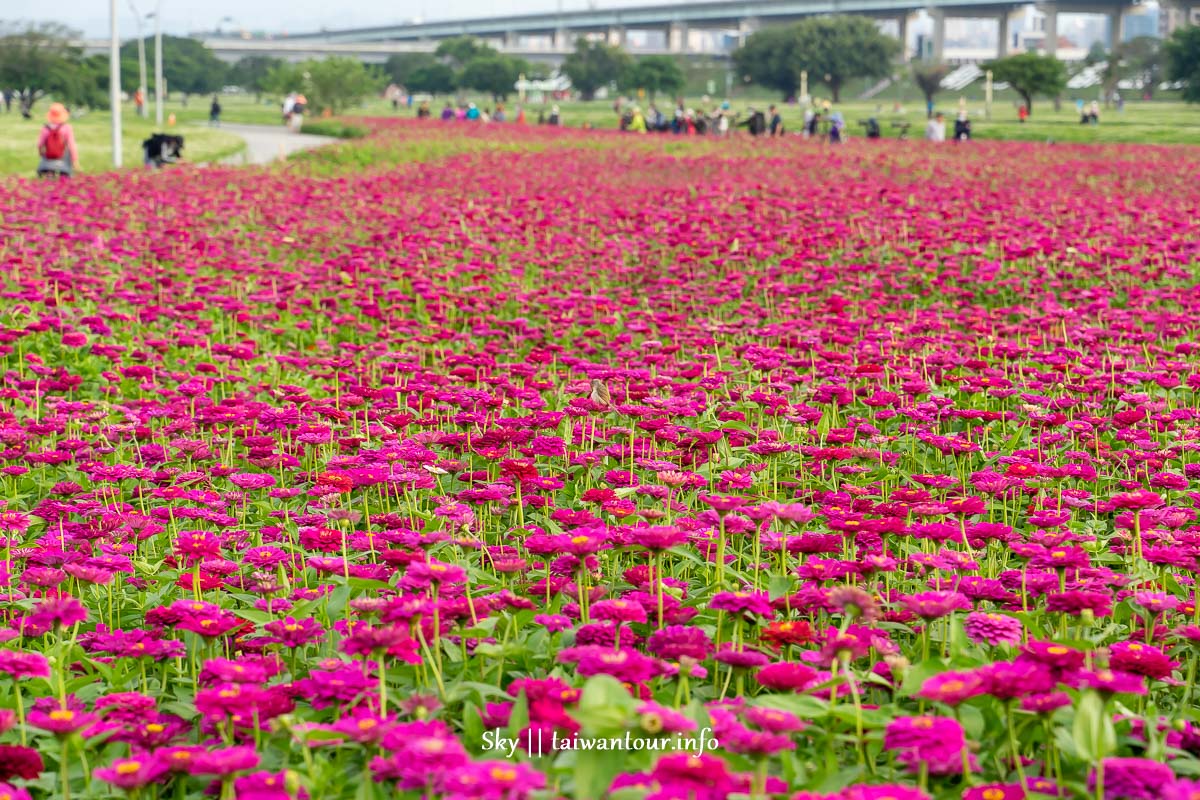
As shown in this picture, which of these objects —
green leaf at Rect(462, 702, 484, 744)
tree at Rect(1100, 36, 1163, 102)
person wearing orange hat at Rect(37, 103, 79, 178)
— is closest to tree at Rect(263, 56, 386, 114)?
person wearing orange hat at Rect(37, 103, 79, 178)

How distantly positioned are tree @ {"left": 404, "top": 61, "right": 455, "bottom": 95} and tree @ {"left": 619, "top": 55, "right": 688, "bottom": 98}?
15.6 meters

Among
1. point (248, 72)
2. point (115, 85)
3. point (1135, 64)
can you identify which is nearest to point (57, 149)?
point (115, 85)

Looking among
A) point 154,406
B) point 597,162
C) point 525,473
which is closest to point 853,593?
point 525,473

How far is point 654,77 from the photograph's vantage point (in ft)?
265

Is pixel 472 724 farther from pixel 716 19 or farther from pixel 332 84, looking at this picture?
pixel 716 19

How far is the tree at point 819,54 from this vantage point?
74375mm

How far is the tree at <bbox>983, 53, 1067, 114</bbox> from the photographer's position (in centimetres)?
5338

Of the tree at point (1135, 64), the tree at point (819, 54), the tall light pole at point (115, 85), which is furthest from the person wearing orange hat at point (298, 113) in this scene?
the tree at point (1135, 64)

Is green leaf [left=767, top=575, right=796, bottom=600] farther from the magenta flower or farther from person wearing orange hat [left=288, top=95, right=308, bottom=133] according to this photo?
person wearing orange hat [left=288, top=95, right=308, bottom=133]

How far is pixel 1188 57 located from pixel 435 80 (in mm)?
56064

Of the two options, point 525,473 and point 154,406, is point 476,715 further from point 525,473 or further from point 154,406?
point 154,406

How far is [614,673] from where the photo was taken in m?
2.36

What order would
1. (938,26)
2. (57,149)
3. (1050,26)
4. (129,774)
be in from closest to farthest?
(129,774) < (57,149) < (1050,26) < (938,26)

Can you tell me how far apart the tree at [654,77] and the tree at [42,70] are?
107 ft
